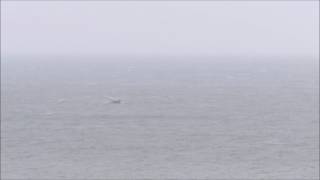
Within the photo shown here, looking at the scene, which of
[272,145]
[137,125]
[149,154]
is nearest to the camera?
[149,154]

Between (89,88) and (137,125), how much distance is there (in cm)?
4915

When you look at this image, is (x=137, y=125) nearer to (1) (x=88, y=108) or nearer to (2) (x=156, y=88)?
(1) (x=88, y=108)

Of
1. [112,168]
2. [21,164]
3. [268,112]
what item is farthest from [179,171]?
[268,112]

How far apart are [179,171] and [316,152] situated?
13608mm

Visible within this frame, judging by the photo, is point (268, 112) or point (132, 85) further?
point (132, 85)

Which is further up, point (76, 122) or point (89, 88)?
point (76, 122)

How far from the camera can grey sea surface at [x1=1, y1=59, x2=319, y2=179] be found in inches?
1999

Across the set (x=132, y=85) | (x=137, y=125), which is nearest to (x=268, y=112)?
(x=137, y=125)

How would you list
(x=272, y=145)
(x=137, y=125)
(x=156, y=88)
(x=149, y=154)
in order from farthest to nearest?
(x=156, y=88) < (x=137, y=125) < (x=272, y=145) < (x=149, y=154)

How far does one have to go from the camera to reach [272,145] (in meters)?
61.9

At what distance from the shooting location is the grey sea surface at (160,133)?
5078 centimetres

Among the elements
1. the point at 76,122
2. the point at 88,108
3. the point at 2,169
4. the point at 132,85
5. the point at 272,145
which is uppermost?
the point at 2,169

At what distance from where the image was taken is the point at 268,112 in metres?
86.4

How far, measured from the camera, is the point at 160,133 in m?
67.8
